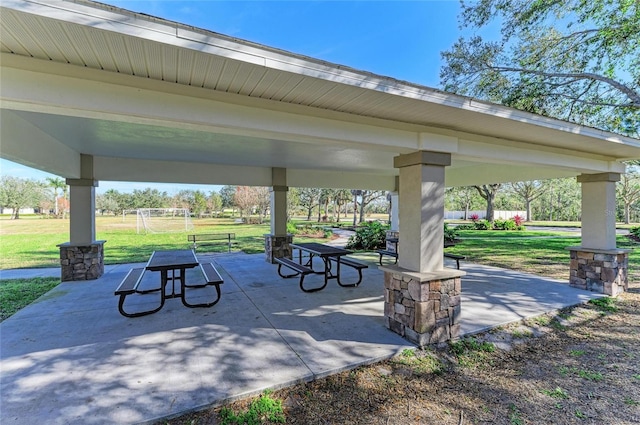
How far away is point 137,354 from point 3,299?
4206mm

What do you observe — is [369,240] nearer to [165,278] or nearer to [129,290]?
[165,278]

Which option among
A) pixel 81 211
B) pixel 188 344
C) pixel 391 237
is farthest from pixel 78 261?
pixel 391 237

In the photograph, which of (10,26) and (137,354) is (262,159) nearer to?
(137,354)

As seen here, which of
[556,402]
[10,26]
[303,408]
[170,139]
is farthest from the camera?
[170,139]

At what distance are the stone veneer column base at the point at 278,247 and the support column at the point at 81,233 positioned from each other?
4.26m

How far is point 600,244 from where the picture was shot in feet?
19.1

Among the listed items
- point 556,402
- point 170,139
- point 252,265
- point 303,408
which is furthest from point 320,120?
point 252,265

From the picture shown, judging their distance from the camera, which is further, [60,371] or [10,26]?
[60,371]

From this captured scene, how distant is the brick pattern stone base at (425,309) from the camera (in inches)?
139

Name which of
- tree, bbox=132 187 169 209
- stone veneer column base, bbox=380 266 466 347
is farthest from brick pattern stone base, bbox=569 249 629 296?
tree, bbox=132 187 169 209

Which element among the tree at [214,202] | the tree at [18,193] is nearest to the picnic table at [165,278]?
the tree at [214,202]

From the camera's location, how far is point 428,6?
7844 mm

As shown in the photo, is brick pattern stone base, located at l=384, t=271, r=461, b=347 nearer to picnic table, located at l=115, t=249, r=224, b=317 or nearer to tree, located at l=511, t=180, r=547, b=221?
picnic table, located at l=115, t=249, r=224, b=317

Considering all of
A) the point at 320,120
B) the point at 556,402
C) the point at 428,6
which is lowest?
the point at 556,402
